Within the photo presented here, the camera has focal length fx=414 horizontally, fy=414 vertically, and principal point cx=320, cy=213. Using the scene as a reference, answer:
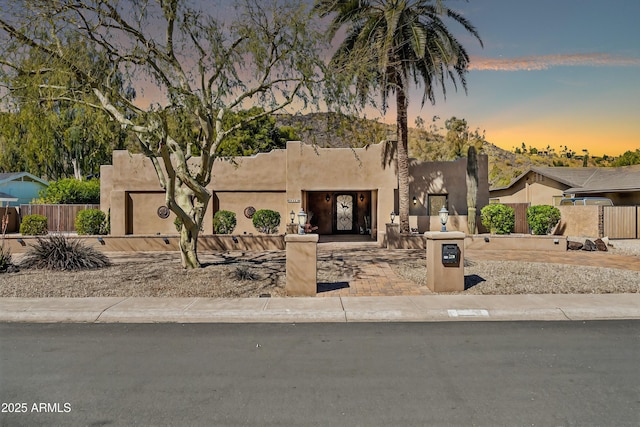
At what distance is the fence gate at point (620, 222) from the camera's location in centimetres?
2111

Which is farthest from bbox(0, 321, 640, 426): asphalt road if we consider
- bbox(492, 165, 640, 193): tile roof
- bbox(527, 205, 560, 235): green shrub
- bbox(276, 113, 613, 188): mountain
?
bbox(492, 165, 640, 193): tile roof

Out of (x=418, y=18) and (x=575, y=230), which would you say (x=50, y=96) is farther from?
(x=575, y=230)

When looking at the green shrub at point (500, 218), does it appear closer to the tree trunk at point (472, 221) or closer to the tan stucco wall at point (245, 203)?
the tree trunk at point (472, 221)

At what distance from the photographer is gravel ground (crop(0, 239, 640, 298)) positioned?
9945mm

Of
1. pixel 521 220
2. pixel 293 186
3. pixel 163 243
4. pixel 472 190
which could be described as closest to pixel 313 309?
pixel 163 243

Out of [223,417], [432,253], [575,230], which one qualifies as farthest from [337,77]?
[575,230]

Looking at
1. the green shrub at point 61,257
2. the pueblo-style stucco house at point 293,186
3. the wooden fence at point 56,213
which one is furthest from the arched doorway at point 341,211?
the wooden fence at point 56,213

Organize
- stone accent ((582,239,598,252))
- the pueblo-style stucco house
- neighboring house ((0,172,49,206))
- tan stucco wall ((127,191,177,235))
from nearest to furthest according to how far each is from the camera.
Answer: stone accent ((582,239,598,252)), the pueblo-style stucco house, tan stucco wall ((127,191,177,235)), neighboring house ((0,172,49,206))

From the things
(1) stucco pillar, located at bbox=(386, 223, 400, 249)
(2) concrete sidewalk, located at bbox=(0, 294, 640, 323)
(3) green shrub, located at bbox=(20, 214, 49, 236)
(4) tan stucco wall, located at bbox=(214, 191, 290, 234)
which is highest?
(4) tan stucco wall, located at bbox=(214, 191, 290, 234)

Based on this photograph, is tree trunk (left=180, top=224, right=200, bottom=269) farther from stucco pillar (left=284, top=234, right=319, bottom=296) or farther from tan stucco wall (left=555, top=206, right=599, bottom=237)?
tan stucco wall (left=555, top=206, right=599, bottom=237)

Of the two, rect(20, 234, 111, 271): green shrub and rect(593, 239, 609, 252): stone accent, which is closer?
rect(20, 234, 111, 271): green shrub

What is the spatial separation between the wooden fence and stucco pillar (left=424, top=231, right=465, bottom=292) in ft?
91.0

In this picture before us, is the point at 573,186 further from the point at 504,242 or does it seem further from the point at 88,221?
the point at 88,221

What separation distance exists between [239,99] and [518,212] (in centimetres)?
1603
